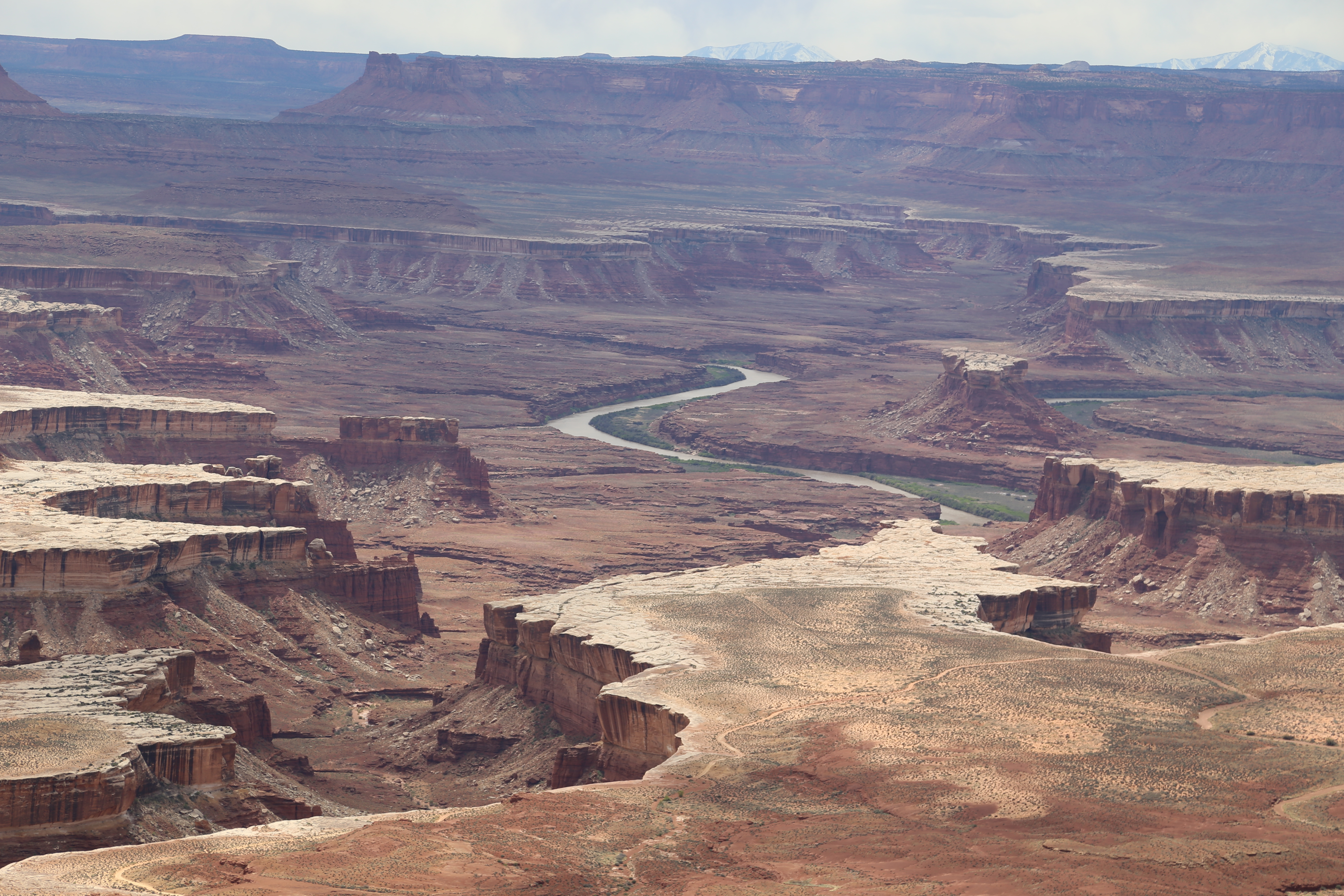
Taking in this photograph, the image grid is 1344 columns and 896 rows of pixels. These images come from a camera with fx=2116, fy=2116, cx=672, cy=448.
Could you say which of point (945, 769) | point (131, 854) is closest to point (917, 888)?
point (945, 769)

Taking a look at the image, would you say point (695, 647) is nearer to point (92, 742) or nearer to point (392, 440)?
point (92, 742)

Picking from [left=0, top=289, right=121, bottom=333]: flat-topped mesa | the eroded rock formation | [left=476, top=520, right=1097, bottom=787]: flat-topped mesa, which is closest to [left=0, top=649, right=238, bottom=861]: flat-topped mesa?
[left=476, top=520, right=1097, bottom=787]: flat-topped mesa

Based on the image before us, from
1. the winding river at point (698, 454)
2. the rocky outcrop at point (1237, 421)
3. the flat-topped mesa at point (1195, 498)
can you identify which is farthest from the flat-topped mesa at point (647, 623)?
the rocky outcrop at point (1237, 421)

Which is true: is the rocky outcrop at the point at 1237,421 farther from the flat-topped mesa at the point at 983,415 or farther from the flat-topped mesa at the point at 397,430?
the flat-topped mesa at the point at 397,430

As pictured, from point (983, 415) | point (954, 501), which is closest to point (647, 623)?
point (954, 501)

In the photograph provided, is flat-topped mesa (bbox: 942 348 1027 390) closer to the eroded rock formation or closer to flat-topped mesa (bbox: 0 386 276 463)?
the eroded rock formation

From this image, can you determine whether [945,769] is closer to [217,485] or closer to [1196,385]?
[217,485]
